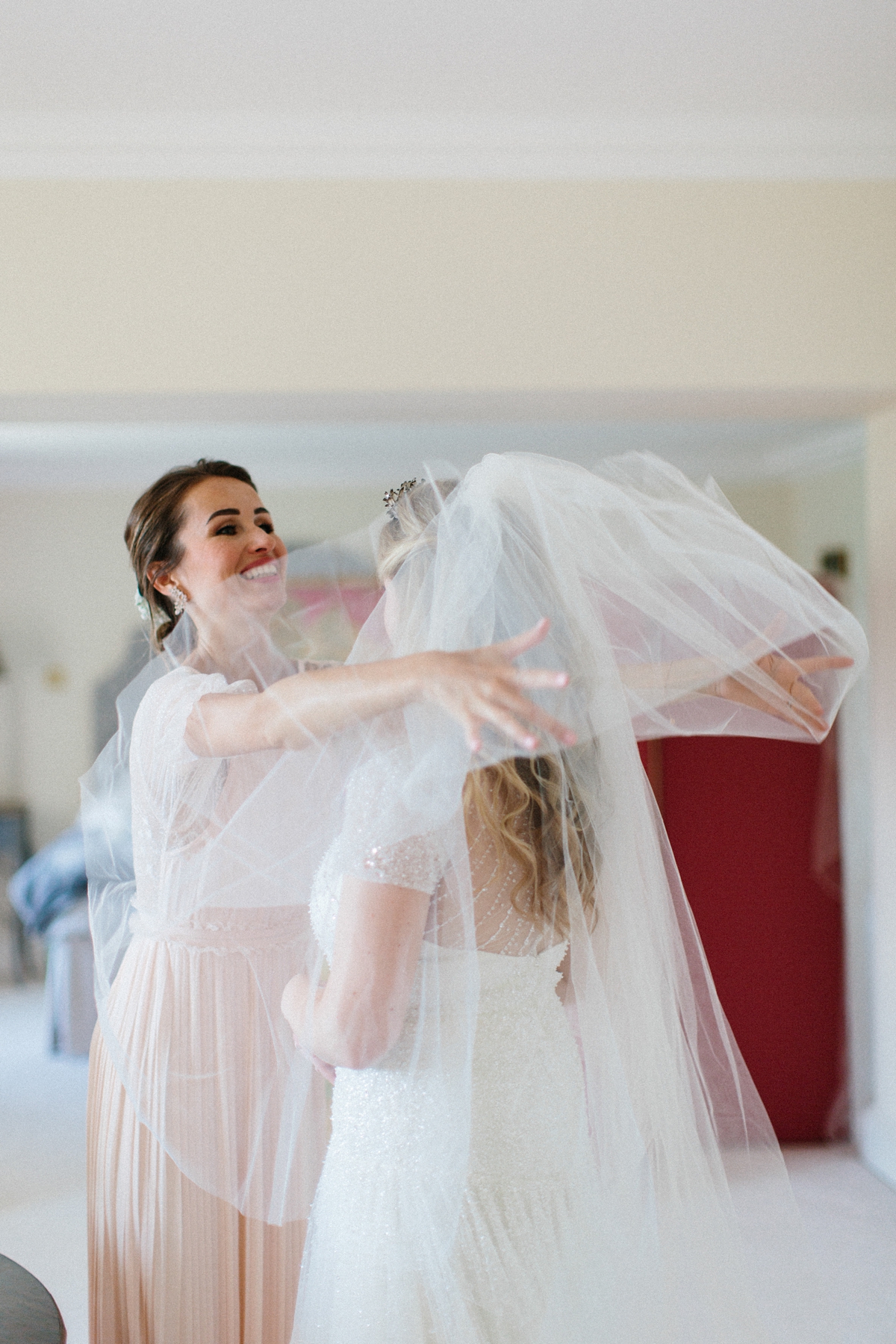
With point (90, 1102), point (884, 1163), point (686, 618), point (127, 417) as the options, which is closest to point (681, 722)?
point (686, 618)

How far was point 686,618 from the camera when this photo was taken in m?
1.14

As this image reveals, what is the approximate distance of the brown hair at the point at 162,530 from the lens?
174 cm

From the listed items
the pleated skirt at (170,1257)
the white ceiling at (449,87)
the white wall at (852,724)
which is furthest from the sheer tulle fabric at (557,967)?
the white wall at (852,724)

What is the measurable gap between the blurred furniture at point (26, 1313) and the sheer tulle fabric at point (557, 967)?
29 cm

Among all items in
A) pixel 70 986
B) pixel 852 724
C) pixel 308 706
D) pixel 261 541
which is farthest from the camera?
pixel 70 986

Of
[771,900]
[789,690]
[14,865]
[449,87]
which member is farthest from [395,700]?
[14,865]

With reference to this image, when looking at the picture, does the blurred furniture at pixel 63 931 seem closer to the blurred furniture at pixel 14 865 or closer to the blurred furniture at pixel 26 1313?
the blurred furniture at pixel 14 865

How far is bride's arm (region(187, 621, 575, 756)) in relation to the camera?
85 centimetres

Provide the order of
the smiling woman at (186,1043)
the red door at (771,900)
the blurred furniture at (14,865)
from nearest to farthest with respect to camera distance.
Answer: the smiling woman at (186,1043) < the red door at (771,900) < the blurred furniture at (14,865)

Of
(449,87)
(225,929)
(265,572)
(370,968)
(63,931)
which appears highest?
(449,87)

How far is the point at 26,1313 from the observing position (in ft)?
→ 3.99

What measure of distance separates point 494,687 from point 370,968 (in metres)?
0.34

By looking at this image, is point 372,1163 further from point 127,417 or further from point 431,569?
point 127,417

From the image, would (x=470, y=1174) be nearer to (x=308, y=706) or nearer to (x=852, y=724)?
(x=308, y=706)
